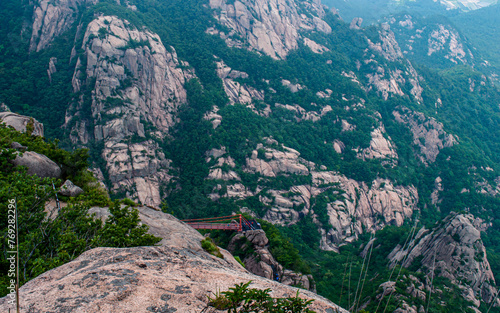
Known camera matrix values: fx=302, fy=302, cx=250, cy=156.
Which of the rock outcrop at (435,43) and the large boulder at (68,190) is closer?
the large boulder at (68,190)

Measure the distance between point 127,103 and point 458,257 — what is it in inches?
2799

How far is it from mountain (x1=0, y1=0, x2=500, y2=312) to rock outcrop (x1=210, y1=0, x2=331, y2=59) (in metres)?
0.54

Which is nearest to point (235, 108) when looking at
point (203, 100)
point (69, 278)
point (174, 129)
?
point (203, 100)

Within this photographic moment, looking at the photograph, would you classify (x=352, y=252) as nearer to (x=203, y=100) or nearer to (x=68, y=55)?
(x=203, y=100)

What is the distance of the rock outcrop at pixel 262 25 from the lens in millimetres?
108375

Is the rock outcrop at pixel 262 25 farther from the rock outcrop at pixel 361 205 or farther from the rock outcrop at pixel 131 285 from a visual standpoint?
the rock outcrop at pixel 131 285

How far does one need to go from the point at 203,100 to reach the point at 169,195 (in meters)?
29.5

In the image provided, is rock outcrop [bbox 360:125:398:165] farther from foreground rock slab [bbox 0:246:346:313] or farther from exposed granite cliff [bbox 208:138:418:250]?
foreground rock slab [bbox 0:246:346:313]

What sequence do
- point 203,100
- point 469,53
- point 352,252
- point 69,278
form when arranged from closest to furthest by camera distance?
1. point 69,278
2. point 352,252
3. point 203,100
4. point 469,53

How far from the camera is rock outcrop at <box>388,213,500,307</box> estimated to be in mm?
41156

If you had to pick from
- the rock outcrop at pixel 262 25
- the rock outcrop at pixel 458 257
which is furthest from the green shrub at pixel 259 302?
the rock outcrop at pixel 262 25

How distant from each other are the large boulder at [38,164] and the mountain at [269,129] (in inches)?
737

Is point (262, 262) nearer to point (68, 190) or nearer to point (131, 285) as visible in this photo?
point (68, 190)

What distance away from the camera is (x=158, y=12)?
109m
